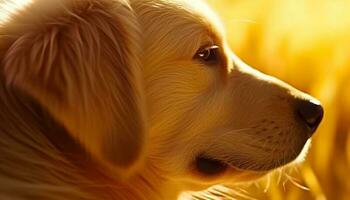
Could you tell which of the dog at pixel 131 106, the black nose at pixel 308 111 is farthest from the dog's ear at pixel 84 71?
the black nose at pixel 308 111

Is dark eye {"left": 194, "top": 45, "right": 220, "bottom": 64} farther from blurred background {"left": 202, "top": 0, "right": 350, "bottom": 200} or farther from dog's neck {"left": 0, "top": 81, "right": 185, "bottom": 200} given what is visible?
blurred background {"left": 202, "top": 0, "right": 350, "bottom": 200}

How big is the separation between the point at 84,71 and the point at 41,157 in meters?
0.24

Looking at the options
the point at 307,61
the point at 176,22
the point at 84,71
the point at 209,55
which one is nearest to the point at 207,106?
the point at 209,55

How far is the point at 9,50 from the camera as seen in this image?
2.00m

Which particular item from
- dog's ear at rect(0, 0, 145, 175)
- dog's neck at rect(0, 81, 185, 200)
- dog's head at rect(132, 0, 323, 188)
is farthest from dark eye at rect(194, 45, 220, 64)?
dog's neck at rect(0, 81, 185, 200)

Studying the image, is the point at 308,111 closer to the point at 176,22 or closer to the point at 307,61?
the point at 176,22

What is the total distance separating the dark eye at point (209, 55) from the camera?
2.28 m

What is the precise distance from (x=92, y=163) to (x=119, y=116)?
0.60 feet

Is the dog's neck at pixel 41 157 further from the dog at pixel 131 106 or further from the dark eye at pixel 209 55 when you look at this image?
the dark eye at pixel 209 55

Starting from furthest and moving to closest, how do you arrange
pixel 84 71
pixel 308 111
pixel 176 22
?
pixel 308 111
pixel 176 22
pixel 84 71

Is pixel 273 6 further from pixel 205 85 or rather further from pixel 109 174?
pixel 109 174

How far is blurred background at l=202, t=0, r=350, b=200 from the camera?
3131 mm

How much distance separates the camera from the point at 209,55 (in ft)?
7.59

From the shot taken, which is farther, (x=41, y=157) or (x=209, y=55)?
(x=209, y=55)
